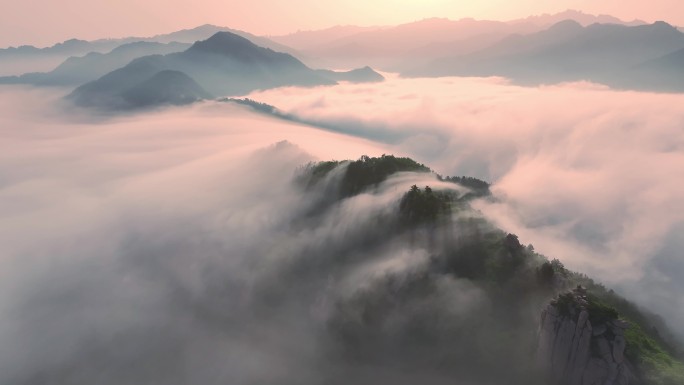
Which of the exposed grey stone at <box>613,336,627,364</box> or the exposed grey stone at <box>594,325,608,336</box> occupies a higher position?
the exposed grey stone at <box>594,325,608,336</box>

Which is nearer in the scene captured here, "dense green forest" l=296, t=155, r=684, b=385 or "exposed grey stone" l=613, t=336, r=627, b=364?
"exposed grey stone" l=613, t=336, r=627, b=364

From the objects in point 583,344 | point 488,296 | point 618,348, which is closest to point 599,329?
point 583,344

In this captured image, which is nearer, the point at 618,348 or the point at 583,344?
the point at 618,348

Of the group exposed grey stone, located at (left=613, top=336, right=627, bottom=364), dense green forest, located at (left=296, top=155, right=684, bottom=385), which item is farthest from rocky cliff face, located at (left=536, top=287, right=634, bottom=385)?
dense green forest, located at (left=296, top=155, right=684, bottom=385)

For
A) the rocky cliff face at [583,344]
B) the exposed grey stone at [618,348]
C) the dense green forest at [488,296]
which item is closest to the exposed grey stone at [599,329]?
the rocky cliff face at [583,344]

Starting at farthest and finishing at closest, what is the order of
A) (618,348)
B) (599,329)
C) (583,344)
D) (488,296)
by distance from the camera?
(488,296), (583,344), (599,329), (618,348)

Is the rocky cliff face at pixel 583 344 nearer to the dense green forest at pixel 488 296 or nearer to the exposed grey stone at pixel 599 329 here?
the exposed grey stone at pixel 599 329

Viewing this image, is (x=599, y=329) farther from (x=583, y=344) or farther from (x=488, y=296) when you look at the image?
(x=488, y=296)

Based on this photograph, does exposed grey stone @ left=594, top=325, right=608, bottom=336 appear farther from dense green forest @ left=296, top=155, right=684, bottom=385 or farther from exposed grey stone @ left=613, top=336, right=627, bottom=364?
exposed grey stone @ left=613, top=336, right=627, bottom=364
